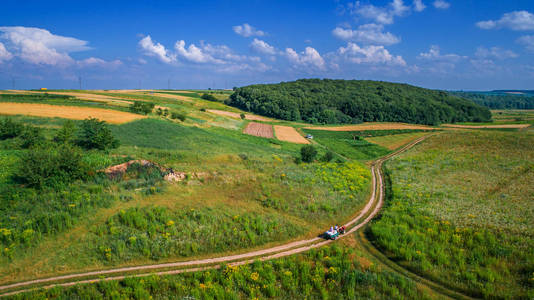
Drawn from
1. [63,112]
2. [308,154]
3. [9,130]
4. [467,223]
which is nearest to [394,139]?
[308,154]

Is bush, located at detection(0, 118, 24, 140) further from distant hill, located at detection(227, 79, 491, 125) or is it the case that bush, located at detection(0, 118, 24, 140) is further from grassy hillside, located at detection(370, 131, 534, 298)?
distant hill, located at detection(227, 79, 491, 125)

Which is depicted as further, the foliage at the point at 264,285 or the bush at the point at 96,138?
the bush at the point at 96,138

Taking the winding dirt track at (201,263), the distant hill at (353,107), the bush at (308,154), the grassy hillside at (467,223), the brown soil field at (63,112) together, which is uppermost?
the distant hill at (353,107)

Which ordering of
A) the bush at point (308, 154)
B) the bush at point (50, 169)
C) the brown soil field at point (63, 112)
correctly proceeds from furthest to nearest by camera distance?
the brown soil field at point (63, 112)
the bush at point (308, 154)
the bush at point (50, 169)

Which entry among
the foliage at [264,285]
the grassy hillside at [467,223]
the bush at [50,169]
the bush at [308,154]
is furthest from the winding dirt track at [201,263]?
the bush at [308,154]

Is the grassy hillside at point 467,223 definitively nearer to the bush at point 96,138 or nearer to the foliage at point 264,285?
the foliage at point 264,285

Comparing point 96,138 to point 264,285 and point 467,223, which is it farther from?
point 467,223

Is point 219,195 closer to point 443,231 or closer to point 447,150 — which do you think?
point 443,231

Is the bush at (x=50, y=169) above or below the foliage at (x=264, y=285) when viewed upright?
above
